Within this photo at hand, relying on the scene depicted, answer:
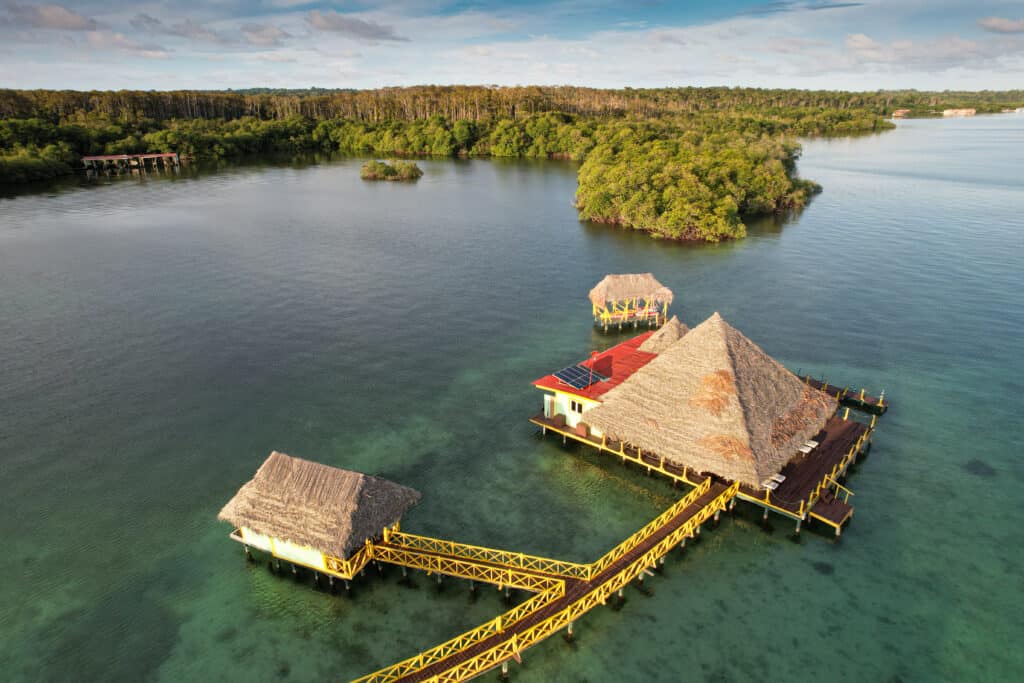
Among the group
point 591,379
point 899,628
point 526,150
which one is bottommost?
point 899,628

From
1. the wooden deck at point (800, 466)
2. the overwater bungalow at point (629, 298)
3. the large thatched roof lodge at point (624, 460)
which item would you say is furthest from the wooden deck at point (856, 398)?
the overwater bungalow at point (629, 298)

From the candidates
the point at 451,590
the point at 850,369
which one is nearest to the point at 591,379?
the point at 451,590

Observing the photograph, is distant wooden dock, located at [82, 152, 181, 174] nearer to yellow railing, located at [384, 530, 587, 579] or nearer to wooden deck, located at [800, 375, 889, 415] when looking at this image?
yellow railing, located at [384, 530, 587, 579]

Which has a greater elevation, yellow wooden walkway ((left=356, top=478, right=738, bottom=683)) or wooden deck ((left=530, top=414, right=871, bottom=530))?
wooden deck ((left=530, top=414, right=871, bottom=530))

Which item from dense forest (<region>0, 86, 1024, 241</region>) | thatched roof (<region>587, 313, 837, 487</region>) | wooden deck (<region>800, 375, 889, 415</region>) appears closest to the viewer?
thatched roof (<region>587, 313, 837, 487</region>)

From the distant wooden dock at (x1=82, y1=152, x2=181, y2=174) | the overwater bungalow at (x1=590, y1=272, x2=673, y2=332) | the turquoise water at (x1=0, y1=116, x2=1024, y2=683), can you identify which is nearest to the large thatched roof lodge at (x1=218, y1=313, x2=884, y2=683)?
the turquoise water at (x1=0, y1=116, x2=1024, y2=683)

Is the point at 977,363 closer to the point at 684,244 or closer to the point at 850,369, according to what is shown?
the point at 850,369

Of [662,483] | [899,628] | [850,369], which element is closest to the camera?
[899,628]

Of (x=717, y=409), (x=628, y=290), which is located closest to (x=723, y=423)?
(x=717, y=409)
